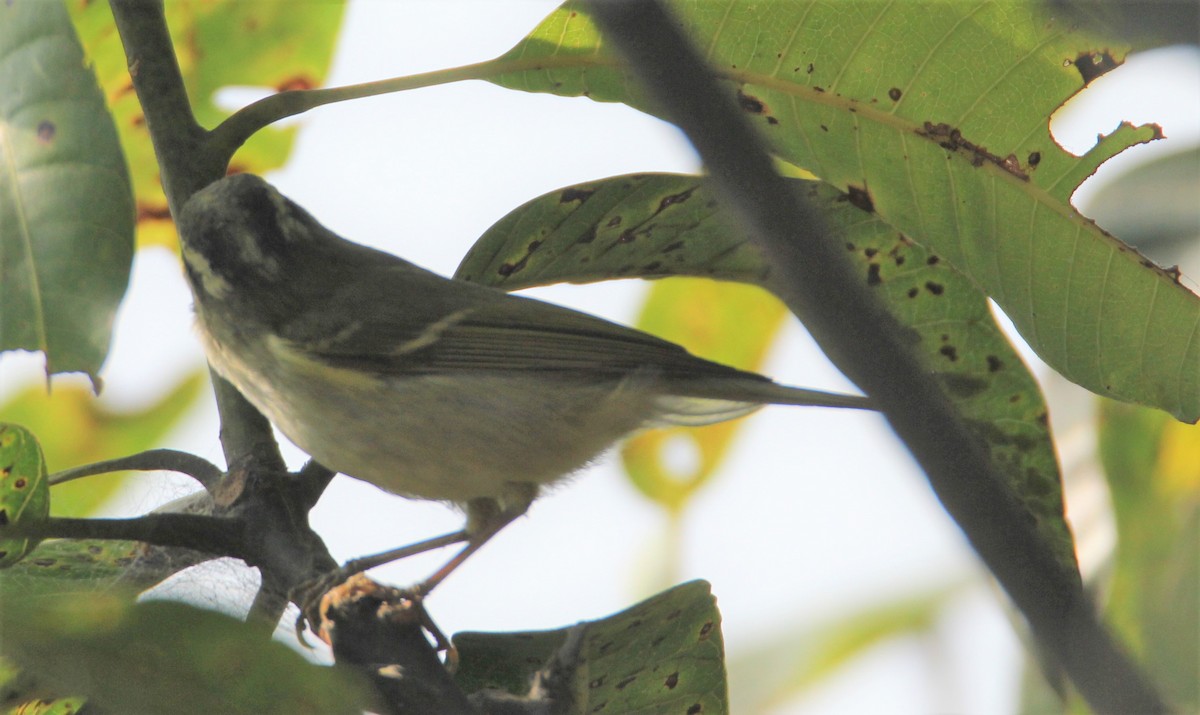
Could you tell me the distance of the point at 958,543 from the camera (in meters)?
0.61

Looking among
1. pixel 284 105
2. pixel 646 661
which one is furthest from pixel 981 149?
pixel 284 105

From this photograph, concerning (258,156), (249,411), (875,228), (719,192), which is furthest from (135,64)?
(719,192)

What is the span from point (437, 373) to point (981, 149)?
4.51 ft

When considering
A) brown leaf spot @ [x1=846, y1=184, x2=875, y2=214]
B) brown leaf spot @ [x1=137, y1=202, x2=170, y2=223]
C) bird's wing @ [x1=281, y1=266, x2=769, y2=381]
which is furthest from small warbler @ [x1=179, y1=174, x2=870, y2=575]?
brown leaf spot @ [x1=846, y1=184, x2=875, y2=214]

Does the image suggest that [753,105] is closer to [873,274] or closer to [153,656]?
[873,274]

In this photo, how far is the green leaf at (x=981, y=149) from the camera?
1.72 meters

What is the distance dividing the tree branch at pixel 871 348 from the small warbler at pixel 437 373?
6.14 ft

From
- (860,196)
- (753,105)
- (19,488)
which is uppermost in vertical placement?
(753,105)

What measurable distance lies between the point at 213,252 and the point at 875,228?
1.47 meters

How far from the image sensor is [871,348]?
0.52m

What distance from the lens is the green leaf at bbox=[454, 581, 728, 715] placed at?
1.72m

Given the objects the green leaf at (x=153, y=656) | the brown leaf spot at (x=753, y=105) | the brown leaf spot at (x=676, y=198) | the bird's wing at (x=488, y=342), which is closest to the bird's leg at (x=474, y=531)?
the bird's wing at (x=488, y=342)

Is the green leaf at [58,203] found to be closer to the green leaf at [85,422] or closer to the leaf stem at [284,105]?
the leaf stem at [284,105]

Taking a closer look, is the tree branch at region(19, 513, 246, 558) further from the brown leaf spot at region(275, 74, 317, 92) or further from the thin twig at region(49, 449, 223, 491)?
the brown leaf spot at region(275, 74, 317, 92)
